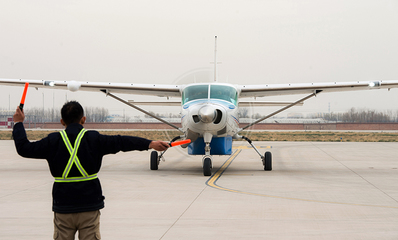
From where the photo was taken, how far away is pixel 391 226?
18.2 ft

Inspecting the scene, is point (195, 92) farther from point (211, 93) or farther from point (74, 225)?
point (74, 225)

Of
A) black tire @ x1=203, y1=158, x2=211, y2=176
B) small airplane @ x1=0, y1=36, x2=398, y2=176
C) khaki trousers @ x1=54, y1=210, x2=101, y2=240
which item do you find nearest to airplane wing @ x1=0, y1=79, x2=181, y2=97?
small airplane @ x1=0, y1=36, x2=398, y2=176

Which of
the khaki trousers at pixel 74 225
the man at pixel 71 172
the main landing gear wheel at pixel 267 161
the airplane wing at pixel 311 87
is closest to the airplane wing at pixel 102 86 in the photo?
the airplane wing at pixel 311 87

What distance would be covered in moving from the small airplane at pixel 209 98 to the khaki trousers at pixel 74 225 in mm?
7399

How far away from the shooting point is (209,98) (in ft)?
38.9

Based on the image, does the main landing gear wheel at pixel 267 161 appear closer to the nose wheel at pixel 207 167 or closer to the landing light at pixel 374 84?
the nose wheel at pixel 207 167

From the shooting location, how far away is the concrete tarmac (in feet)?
17.3

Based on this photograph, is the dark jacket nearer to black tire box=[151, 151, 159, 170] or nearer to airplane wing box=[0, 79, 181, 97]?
black tire box=[151, 151, 159, 170]

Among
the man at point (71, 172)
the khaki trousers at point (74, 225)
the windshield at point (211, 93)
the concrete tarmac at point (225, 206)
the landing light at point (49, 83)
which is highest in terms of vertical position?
the landing light at point (49, 83)

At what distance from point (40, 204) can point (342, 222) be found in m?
5.00

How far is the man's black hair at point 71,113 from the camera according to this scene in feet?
10.8

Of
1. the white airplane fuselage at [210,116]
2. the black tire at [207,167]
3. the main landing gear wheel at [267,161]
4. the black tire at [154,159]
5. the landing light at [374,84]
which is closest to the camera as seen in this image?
the white airplane fuselage at [210,116]

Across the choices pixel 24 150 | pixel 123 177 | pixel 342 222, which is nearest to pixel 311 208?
pixel 342 222

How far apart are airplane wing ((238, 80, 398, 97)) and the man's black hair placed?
10.7 metres
